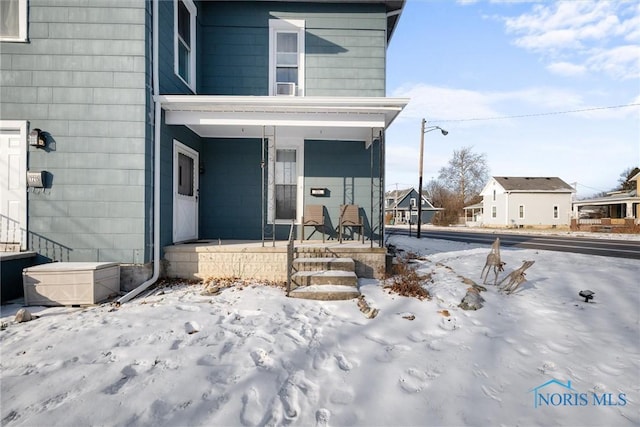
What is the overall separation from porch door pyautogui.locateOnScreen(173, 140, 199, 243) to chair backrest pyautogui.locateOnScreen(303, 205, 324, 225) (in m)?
2.41

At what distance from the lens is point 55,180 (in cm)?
463

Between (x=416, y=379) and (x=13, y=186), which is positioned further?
(x=13, y=186)

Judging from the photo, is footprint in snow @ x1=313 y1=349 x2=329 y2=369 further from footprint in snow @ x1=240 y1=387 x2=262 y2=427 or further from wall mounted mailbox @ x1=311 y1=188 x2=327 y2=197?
wall mounted mailbox @ x1=311 y1=188 x2=327 y2=197

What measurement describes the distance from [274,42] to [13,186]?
5.57 meters

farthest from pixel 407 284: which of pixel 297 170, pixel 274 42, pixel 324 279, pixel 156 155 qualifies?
pixel 274 42

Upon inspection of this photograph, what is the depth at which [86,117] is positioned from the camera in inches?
183

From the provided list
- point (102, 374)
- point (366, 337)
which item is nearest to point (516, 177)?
point (366, 337)

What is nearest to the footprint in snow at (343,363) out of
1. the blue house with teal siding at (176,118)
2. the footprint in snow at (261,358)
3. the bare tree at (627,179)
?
the footprint in snow at (261,358)

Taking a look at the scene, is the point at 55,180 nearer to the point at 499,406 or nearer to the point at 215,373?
the point at 215,373

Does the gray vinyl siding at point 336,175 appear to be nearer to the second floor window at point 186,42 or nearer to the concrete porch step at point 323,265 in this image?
the concrete porch step at point 323,265

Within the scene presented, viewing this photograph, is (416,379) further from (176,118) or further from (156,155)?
(176,118)

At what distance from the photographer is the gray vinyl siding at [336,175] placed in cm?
668

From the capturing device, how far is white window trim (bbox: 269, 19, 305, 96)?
6688 millimetres

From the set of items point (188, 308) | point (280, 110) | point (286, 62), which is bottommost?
point (188, 308)
